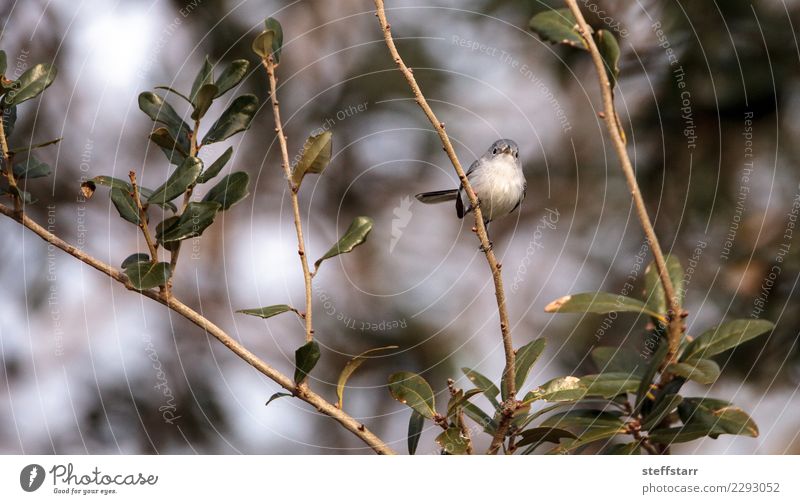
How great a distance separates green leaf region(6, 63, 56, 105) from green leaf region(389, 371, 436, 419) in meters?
0.52

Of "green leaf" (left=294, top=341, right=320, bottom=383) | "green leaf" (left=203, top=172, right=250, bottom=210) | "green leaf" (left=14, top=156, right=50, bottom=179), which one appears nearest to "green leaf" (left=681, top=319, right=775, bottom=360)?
"green leaf" (left=294, top=341, right=320, bottom=383)

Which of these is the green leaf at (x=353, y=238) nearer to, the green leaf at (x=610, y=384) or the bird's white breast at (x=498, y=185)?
the green leaf at (x=610, y=384)

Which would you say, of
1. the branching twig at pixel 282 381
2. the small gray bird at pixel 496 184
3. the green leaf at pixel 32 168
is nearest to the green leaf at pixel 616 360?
the branching twig at pixel 282 381

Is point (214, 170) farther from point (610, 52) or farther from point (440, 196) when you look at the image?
point (440, 196)

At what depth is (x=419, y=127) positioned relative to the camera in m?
1.94

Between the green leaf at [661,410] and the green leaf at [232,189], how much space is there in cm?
48

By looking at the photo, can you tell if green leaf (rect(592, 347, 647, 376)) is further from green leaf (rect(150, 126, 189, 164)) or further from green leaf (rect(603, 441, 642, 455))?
green leaf (rect(150, 126, 189, 164))

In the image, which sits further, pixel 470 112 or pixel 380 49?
pixel 380 49

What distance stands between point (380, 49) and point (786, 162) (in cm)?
102

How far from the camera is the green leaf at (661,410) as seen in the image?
790 millimetres

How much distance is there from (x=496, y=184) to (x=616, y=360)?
1008 millimetres

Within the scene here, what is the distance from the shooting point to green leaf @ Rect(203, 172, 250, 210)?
2.97 ft
